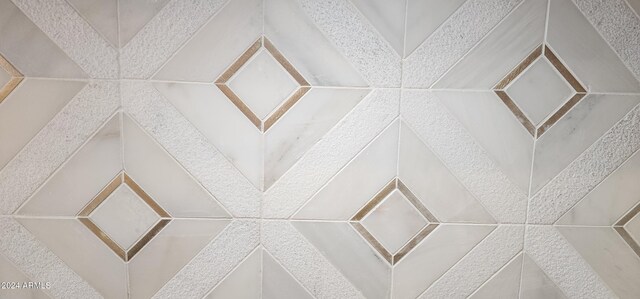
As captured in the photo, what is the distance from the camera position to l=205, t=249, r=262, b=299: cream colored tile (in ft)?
3.49

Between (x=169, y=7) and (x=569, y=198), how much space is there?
102 centimetres

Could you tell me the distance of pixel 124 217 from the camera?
1.05 meters

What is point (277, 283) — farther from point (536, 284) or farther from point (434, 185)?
point (536, 284)

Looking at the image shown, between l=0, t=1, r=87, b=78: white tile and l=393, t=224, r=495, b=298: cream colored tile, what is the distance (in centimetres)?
87

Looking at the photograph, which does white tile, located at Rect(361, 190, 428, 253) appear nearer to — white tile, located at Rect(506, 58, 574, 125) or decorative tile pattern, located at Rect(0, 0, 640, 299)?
decorative tile pattern, located at Rect(0, 0, 640, 299)

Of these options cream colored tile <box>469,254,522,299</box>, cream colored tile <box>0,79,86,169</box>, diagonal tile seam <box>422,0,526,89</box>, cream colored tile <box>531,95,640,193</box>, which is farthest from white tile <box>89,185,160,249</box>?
cream colored tile <box>531,95,640,193</box>

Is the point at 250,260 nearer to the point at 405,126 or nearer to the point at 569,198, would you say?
the point at 405,126

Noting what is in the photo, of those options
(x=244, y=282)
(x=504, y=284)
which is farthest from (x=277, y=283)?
(x=504, y=284)

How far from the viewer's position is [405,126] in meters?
1.03

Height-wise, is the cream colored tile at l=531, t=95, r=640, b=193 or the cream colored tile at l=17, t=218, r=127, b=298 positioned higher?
the cream colored tile at l=17, t=218, r=127, b=298

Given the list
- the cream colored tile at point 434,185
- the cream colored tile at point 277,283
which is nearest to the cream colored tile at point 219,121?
the cream colored tile at point 277,283

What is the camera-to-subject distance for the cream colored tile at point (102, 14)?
98cm

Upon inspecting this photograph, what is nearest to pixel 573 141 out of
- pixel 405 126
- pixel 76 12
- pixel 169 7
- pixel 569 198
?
pixel 569 198

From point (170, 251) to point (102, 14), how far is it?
0.56m
